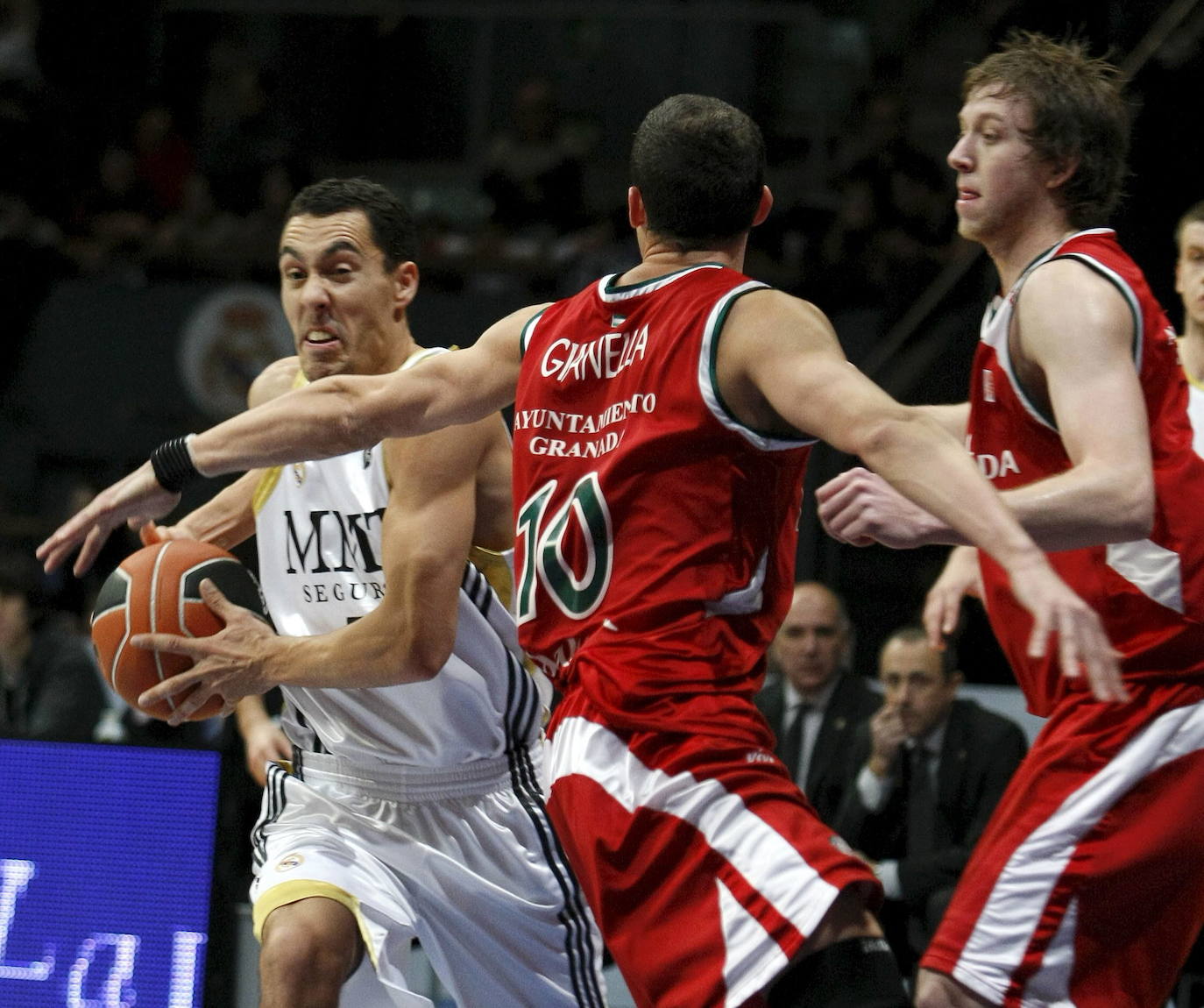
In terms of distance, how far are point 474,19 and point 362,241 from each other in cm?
948

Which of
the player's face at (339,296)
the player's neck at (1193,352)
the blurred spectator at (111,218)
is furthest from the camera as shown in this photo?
the blurred spectator at (111,218)

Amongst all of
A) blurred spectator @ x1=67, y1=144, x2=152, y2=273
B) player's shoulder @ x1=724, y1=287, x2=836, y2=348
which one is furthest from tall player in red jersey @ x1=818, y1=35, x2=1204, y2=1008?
blurred spectator @ x1=67, y1=144, x2=152, y2=273

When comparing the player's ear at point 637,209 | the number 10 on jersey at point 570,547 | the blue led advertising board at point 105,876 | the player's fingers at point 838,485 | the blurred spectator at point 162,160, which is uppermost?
the blurred spectator at point 162,160

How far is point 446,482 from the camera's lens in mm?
4148

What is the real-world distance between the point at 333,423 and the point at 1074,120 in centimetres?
166

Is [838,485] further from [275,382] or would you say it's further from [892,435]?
[275,382]

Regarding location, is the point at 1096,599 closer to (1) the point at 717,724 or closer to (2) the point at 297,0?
(1) the point at 717,724

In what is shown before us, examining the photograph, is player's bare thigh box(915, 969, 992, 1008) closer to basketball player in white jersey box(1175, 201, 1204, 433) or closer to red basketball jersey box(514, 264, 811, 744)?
red basketball jersey box(514, 264, 811, 744)

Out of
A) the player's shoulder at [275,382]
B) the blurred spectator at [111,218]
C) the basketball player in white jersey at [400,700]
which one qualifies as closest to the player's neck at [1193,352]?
the basketball player in white jersey at [400,700]

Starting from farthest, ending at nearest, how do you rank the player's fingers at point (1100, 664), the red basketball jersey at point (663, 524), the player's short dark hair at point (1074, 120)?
the player's short dark hair at point (1074, 120) → the red basketball jersey at point (663, 524) → the player's fingers at point (1100, 664)

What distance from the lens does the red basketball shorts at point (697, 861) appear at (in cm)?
282

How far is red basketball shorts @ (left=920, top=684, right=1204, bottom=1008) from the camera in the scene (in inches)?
122

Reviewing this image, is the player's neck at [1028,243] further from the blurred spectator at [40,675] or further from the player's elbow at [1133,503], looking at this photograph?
the blurred spectator at [40,675]

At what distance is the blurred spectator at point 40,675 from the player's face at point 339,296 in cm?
332
